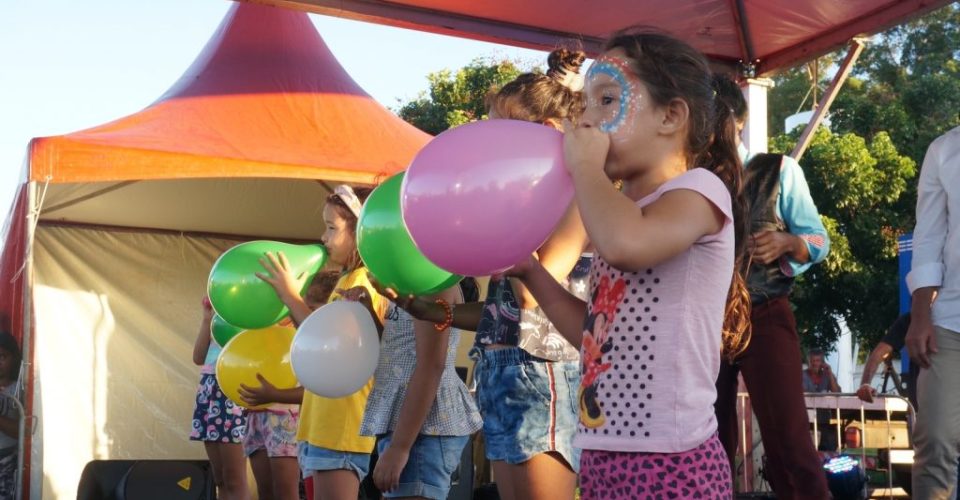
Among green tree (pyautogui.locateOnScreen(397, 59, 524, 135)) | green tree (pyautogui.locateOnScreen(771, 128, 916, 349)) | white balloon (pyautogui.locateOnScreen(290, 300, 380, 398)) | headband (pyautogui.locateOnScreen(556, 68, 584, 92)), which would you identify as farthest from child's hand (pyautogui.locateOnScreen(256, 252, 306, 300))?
green tree (pyautogui.locateOnScreen(397, 59, 524, 135))

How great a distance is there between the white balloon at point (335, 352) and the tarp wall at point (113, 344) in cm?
508

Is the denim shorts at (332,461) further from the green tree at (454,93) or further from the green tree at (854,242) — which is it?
the green tree at (454,93)

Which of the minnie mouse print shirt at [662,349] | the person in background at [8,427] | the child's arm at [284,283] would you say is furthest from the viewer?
the person in background at [8,427]

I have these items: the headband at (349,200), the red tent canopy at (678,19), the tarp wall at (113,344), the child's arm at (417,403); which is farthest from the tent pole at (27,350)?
the child's arm at (417,403)

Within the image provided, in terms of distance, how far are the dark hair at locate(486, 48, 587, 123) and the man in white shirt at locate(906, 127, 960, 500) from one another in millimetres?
1458

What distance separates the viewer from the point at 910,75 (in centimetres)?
2497

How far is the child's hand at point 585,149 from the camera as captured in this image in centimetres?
173

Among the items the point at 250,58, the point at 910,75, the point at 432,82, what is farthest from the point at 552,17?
the point at 910,75

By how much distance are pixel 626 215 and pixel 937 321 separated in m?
2.05

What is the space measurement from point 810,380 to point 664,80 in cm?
1230

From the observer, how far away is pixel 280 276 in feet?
12.6

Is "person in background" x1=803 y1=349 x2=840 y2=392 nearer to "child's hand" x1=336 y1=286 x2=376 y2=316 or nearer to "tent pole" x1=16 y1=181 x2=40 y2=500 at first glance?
"tent pole" x1=16 y1=181 x2=40 y2=500

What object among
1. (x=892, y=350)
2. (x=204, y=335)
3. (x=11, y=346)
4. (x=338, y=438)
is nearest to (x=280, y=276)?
(x=338, y=438)

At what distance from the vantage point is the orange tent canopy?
5574 millimetres
